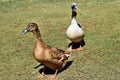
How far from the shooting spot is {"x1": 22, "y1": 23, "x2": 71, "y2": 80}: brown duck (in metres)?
8.93

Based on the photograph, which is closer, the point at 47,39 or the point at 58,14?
the point at 47,39

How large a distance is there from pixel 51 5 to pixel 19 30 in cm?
543

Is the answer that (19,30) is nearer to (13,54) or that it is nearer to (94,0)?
(13,54)

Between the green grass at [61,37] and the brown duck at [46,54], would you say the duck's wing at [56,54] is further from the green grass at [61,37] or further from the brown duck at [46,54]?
the green grass at [61,37]

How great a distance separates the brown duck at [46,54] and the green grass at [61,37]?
51 centimetres

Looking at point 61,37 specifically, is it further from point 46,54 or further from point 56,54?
point 46,54

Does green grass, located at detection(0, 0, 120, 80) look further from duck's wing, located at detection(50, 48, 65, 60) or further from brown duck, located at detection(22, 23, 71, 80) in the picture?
duck's wing, located at detection(50, 48, 65, 60)

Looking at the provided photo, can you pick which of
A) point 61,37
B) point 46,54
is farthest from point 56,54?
point 61,37

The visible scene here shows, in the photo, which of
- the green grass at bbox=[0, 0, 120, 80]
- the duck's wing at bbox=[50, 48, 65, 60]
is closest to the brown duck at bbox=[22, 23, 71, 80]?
the duck's wing at bbox=[50, 48, 65, 60]

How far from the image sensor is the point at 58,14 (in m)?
17.4

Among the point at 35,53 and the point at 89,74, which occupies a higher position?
the point at 35,53

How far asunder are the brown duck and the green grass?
509 millimetres

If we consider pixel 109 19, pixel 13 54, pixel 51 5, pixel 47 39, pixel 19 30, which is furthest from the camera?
pixel 51 5

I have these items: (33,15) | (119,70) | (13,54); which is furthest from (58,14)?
(119,70)
